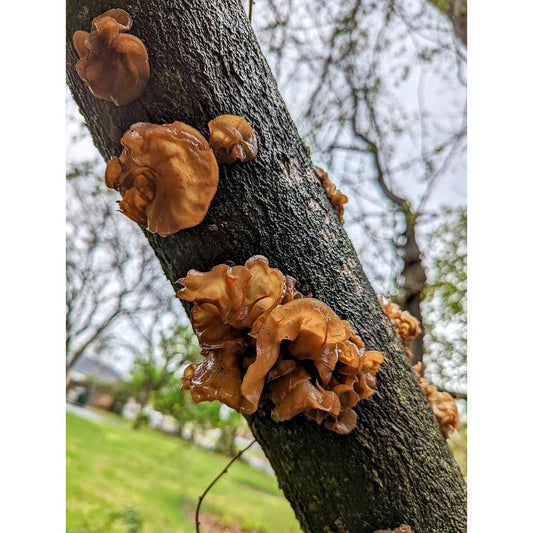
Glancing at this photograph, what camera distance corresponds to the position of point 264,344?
0.42m

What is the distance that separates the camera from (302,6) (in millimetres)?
1703

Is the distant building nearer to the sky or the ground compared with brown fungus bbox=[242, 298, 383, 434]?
nearer to the ground

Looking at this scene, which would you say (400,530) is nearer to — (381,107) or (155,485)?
(381,107)

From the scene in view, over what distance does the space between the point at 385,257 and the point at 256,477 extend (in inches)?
42.5

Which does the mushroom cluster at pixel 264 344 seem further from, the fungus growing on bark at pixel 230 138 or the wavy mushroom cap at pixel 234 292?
the fungus growing on bark at pixel 230 138

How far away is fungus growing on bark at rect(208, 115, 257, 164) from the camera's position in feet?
1.49

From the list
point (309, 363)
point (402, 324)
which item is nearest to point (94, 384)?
point (402, 324)

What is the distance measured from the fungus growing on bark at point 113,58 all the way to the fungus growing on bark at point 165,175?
48mm

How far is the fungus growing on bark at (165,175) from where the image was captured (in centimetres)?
43

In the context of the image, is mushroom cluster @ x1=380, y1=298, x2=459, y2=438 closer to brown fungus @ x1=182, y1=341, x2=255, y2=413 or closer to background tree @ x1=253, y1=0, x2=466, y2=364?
brown fungus @ x1=182, y1=341, x2=255, y2=413

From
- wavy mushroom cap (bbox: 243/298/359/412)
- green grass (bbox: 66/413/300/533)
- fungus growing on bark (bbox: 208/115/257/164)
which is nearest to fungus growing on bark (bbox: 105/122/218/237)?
fungus growing on bark (bbox: 208/115/257/164)

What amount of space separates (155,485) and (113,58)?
1934 millimetres

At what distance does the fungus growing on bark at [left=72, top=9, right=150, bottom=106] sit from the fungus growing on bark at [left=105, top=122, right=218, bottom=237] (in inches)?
1.9
